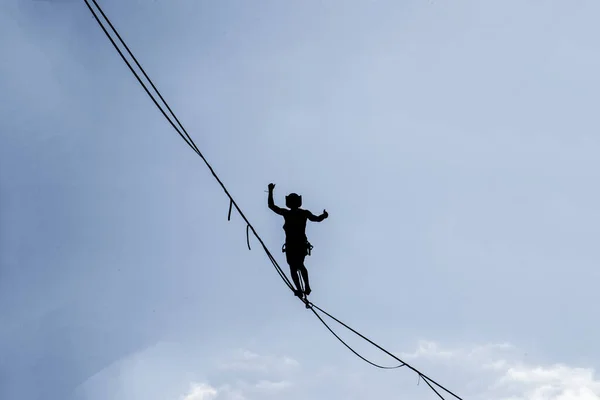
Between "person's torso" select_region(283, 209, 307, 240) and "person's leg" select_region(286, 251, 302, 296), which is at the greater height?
"person's torso" select_region(283, 209, 307, 240)

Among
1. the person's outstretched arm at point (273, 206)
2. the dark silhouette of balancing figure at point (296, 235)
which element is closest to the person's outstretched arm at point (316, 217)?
the dark silhouette of balancing figure at point (296, 235)

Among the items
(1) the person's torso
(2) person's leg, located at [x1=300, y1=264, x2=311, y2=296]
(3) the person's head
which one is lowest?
(2) person's leg, located at [x1=300, y1=264, x2=311, y2=296]

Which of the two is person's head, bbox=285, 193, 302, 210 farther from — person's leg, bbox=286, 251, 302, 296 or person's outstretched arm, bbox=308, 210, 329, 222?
person's leg, bbox=286, 251, 302, 296

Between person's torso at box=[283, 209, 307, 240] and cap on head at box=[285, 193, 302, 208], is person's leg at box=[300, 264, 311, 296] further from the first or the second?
cap on head at box=[285, 193, 302, 208]

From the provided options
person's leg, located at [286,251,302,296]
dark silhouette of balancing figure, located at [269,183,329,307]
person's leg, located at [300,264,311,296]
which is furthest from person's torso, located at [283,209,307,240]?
person's leg, located at [300,264,311,296]

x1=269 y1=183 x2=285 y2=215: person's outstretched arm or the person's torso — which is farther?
the person's torso

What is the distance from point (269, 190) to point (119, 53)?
4.90 meters

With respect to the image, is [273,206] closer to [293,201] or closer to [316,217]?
[293,201]

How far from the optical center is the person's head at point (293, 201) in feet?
39.2

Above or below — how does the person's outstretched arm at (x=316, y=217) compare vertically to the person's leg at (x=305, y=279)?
above

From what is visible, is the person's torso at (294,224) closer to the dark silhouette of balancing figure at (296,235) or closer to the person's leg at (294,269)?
the dark silhouette of balancing figure at (296,235)

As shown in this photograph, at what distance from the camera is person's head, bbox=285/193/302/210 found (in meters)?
11.9

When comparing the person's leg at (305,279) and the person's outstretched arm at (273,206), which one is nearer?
the person's outstretched arm at (273,206)

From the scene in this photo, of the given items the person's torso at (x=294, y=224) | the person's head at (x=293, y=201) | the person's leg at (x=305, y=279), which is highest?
the person's head at (x=293, y=201)
